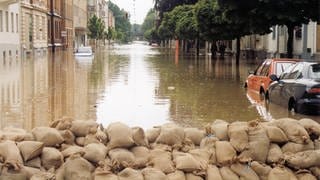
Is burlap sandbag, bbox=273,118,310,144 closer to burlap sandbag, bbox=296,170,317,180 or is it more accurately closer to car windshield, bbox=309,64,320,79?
burlap sandbag, bbox=296,170,317,180

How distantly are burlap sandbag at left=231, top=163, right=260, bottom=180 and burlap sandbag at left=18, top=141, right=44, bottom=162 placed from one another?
188cm

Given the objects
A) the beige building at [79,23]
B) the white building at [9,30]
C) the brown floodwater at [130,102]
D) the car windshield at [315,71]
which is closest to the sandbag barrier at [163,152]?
the brown floodwater at [130,102]

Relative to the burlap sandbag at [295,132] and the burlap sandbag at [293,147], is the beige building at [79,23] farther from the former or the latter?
the burlap sandbag at [293,147]

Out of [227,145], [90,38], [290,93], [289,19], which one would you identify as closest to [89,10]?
[90,38]

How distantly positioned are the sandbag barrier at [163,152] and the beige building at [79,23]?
4018 inches

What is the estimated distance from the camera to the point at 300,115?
605 inches

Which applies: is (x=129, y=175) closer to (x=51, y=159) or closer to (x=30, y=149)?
(x=51, y=159)

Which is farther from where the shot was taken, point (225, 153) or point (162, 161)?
point (225, 153)

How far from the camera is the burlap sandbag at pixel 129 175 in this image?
579 cm

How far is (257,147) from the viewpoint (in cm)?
633

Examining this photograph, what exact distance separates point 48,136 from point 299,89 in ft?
33.7

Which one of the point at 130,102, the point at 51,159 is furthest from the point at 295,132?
the point at 130,102

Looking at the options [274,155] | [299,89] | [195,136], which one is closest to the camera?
[274,155]

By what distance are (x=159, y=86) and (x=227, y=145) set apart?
1806cm
